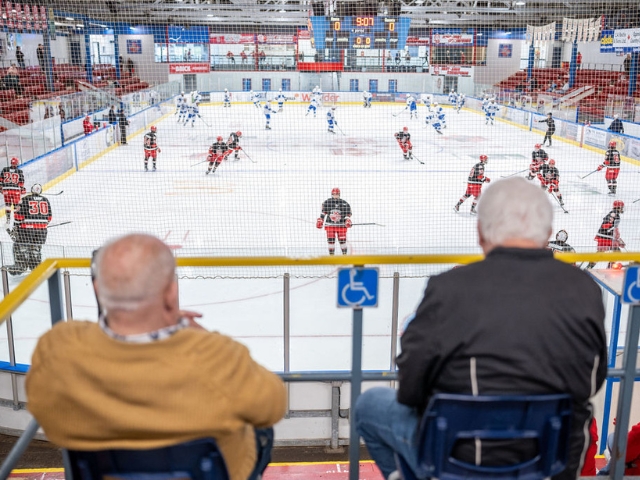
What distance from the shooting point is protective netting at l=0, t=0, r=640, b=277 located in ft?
32.6

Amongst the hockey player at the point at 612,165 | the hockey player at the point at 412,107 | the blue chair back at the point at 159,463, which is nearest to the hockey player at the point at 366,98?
the hockey player at the point at 412,107

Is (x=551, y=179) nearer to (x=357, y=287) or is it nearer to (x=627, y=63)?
(x=357, y=287)

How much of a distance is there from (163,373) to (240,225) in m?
8.97

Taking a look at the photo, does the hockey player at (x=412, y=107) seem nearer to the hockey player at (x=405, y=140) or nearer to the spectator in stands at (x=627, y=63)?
the spectator in stands at (x=627, y=63)

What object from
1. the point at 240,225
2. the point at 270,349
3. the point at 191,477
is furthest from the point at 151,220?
the point at 191,477

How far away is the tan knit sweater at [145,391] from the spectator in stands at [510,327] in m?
0.34

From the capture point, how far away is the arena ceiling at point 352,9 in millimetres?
15677

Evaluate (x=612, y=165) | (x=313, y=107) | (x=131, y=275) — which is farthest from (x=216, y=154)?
(x=131, y=275)

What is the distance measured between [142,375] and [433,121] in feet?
69.6

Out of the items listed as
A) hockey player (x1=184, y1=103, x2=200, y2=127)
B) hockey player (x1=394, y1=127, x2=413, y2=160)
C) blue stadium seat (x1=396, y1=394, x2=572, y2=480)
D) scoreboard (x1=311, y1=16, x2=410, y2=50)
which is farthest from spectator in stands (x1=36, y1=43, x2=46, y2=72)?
blue stadium seat (x1=396, y1=394, x2=572, y2=480)

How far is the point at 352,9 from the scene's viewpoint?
14.9 m

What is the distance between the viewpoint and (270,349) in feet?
18.2

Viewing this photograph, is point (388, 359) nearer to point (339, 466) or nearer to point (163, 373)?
point (339, 466)

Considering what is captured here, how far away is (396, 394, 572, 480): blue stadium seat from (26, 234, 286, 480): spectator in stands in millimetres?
323
